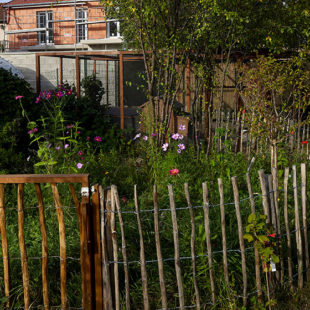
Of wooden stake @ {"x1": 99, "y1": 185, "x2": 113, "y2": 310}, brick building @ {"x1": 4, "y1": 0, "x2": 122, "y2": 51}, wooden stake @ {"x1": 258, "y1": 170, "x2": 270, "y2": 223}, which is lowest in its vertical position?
wooden stake @ {"x1": 99, "y1": 185, "x2": 113, "y2": 310}

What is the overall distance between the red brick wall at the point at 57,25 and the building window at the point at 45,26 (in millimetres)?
216

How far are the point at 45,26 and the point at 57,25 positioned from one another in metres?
0.91

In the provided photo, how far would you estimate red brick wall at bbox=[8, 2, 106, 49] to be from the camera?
2295 cm

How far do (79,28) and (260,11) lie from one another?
1782 cm

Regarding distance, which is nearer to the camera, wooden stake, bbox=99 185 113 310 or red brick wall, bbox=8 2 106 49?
wooden stake, bbox=99 185 113 310

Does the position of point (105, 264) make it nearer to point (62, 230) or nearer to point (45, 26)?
point (62, 230)

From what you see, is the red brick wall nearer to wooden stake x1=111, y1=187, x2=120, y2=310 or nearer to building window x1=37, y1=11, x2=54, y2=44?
building window x1=37, y1=11, x2=54, y2=44

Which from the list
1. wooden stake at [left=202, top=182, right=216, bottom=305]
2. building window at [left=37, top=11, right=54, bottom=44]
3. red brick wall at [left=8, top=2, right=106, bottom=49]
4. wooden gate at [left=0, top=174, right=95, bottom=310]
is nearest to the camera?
wooden gate at [left=0, top=174, right=95, bottom=310]

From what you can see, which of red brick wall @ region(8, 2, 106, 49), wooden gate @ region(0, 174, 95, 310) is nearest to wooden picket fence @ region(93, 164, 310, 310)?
wooden gate @ region(0, 174, 95, 310)

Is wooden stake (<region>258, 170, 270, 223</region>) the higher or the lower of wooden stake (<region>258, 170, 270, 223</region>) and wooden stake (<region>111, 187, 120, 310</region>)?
the higher

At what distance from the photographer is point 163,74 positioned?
6.96 metres

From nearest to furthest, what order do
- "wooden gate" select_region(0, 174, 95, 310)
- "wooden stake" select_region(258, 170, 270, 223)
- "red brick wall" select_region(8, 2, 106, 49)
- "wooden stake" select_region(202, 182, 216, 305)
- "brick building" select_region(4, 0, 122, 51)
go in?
1. "wooden gate" select_region(0, 174, 95, 310)
2. "wooden stake" select_region(202, 182, 216, 305)
3. "wooden stake" select_region(258, 170, 270, 223)
4. "brick building" select_region(4, 0, 122, 51)
5. "red brick wall" select_region(8, 2, 106, 49)

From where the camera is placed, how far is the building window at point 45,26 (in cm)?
2442

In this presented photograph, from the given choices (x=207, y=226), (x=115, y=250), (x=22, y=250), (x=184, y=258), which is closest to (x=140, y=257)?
(x=115, y=250)
